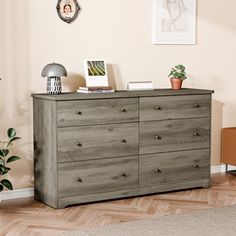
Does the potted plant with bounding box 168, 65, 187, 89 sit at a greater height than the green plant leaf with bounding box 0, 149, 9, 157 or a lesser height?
greater

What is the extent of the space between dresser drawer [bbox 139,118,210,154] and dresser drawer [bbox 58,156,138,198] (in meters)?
0.20

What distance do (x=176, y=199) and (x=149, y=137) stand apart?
558 millimetres

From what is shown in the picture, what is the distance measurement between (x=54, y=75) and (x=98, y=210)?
1105mm

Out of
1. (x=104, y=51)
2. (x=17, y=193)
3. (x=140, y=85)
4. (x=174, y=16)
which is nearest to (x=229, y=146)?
(x=140, y=85)

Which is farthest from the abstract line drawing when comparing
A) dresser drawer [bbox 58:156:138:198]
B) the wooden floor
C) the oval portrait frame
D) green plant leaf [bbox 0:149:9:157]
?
green plant leaf [bbox 0:149:9:157]

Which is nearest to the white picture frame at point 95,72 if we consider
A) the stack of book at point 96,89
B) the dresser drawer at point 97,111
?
the stack of book at point 96,89

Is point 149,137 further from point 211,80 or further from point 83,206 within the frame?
point 211,80

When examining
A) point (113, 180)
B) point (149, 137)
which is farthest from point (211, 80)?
point (113, 180)

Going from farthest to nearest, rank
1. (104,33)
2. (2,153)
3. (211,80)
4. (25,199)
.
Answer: (211,80), (104,33), (25,199), (2,153)

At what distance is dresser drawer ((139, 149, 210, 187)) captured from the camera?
197 inches

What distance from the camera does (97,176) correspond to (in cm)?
475

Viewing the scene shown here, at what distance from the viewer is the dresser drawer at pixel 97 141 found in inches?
180

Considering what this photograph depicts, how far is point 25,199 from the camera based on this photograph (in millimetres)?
4891

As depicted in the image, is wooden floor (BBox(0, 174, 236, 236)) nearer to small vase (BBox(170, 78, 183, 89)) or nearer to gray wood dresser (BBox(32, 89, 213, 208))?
gray wood dresser (BBox(32, 89, 213, 208))
